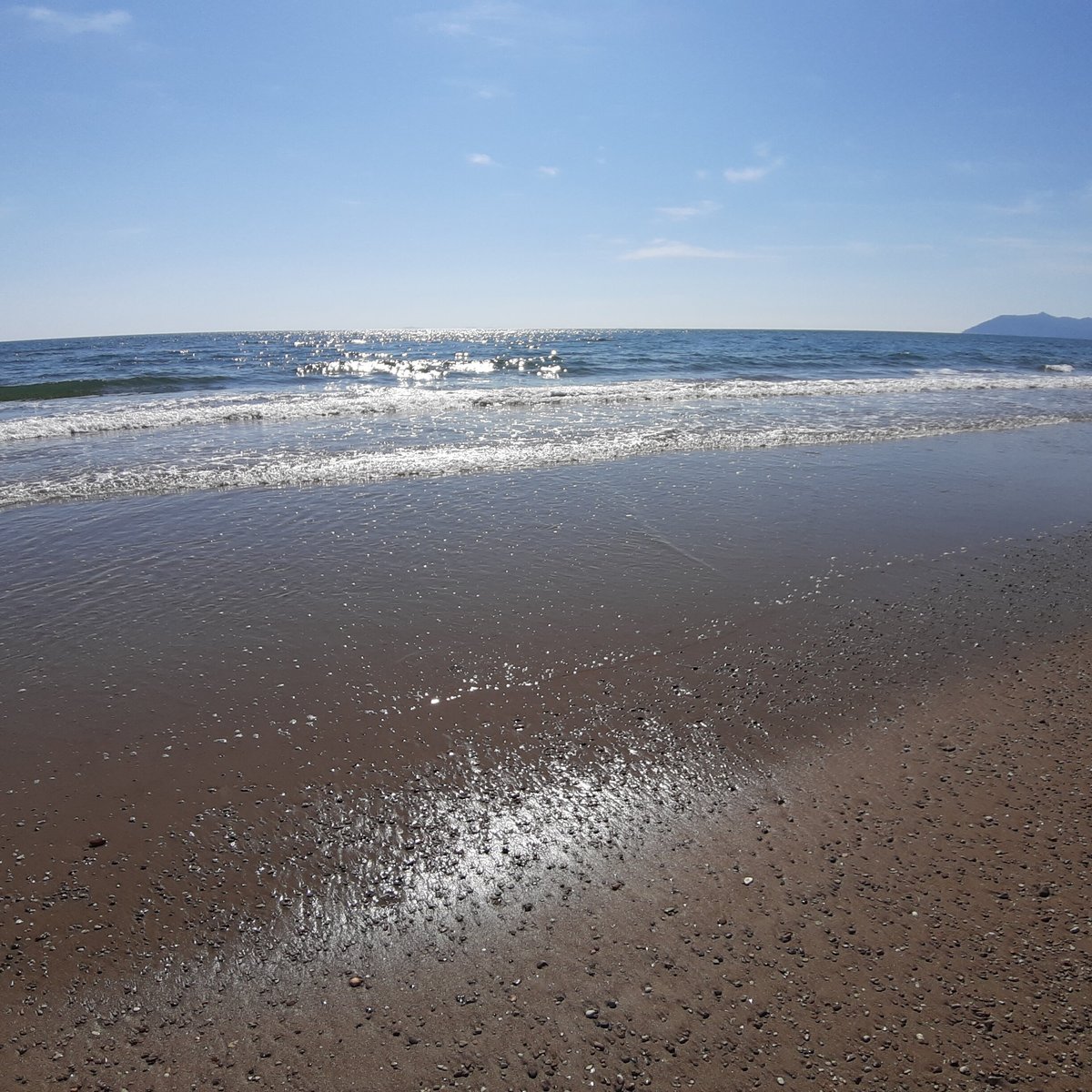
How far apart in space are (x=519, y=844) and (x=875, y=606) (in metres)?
4.59

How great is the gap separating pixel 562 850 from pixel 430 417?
17020 mm

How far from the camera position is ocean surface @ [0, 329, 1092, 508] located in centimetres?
1255

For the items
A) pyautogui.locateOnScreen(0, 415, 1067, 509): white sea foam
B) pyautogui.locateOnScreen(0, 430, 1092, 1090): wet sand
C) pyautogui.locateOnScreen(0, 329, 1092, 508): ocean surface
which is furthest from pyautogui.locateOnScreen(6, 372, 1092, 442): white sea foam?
pyautogui.locateOnScreen(0, 430, 1092, 1090): wet sand

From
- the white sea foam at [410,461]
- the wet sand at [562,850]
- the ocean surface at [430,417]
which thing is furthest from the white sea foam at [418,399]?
the wet sand at [562,850]

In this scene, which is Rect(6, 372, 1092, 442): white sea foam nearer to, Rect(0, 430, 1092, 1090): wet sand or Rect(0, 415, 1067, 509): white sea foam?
Rect(0, 415, 1067, 509): white sea foam

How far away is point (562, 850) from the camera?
3646mm

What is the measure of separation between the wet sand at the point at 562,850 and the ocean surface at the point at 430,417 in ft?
21.2

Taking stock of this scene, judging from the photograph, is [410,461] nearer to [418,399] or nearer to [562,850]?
[562,850]

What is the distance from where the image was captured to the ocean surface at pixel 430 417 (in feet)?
41.2

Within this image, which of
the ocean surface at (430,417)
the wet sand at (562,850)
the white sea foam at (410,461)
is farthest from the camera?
the ocean surface at (430,417)

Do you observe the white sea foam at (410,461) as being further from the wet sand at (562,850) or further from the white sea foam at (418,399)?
the white sea foam at (418,399)

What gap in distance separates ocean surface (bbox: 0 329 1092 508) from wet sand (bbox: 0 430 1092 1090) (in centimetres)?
647

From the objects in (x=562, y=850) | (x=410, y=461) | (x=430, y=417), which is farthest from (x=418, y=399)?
(x=562, y=850)

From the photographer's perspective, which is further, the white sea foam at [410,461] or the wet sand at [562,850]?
the white sea foam at [410,461]
